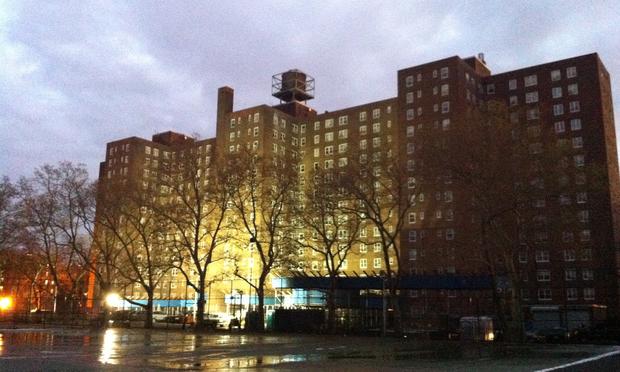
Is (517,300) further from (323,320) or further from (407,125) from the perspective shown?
(407,125)

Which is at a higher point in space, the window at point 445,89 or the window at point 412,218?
the window at point 445,89

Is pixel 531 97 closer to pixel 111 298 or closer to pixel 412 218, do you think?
pixel 412 218

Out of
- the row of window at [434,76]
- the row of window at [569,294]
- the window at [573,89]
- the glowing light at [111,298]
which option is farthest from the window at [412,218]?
the glowing light at [111,298]

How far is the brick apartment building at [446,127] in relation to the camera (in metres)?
91.4

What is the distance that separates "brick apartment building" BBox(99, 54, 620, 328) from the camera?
300 feet

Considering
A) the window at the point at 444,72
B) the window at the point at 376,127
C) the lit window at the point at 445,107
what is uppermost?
the window at the point at 444,72

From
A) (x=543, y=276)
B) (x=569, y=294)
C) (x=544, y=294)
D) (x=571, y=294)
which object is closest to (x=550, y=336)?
(x=571, y=294)

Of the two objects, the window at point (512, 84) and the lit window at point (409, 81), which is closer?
the window at point (512, 84)

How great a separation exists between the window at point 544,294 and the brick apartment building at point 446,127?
0.16 metres

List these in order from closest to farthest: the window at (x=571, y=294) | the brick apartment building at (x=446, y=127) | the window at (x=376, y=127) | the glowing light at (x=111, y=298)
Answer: the glowing light at (x=111, y=298) < the brick apartment building at (x=446, y=127) < the window at (x=571, y=294) < the window at (x=376, y=127)

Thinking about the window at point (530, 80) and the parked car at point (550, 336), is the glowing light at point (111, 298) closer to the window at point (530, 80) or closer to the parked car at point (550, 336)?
the parked car at point (550, 336)

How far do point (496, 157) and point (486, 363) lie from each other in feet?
63.9

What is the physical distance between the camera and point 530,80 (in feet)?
370

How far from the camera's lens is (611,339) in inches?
1651
